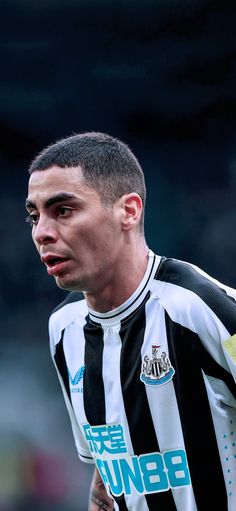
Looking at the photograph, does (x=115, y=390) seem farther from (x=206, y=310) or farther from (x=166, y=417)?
(x=206, y=310)

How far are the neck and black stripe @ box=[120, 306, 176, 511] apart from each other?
6cm

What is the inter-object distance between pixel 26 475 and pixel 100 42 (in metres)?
3.16

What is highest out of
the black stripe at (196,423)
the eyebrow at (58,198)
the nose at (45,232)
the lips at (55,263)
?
the eyebrow at (58,198)

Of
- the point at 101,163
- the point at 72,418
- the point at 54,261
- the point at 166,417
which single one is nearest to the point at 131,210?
the point at 101,163

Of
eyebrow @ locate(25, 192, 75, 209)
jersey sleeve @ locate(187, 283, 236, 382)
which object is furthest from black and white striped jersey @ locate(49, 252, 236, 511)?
eyebrow @ locate(25, 192, 75, 209)

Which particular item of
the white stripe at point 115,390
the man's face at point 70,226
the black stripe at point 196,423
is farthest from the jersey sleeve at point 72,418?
the black stripe at point 196,423

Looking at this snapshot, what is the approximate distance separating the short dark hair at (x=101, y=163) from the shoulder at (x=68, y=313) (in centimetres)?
36

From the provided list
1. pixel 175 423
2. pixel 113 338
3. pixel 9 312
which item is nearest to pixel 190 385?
pixel 175 423

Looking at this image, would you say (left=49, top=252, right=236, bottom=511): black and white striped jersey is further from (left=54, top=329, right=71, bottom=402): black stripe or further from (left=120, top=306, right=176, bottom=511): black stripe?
(left=54, top=329, right=71, bottom=402): black stripe

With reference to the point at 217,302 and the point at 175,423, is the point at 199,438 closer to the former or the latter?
the point at 175,423

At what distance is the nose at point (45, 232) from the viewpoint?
2020mm

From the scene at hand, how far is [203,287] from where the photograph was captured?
206cm

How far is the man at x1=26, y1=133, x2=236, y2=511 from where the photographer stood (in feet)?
6.64

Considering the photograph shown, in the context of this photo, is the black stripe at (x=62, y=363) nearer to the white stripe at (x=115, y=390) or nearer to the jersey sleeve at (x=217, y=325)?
the white stripe at (x=115, y=390)
